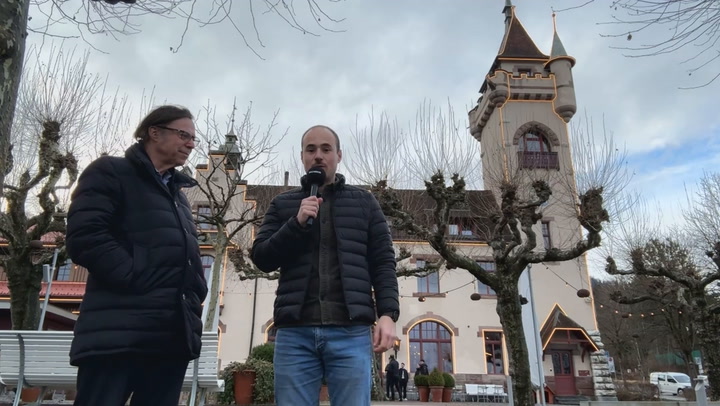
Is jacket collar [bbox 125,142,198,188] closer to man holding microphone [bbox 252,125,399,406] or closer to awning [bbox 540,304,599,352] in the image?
man holding microphone [bbox 252,125,399,406]

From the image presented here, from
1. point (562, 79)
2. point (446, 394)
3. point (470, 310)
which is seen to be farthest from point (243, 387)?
point (562, 79)

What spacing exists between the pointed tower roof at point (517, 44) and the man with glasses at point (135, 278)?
3123 centimetres

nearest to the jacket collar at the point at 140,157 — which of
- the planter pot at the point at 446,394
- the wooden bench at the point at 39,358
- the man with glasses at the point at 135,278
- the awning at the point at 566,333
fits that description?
the man with glasses at the point at 135,278

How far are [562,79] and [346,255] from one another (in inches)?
1182

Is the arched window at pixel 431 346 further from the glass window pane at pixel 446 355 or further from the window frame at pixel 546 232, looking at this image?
the window frame at pixel 546 232

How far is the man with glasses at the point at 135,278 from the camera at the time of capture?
2074 mm

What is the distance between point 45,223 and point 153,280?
38.1ft

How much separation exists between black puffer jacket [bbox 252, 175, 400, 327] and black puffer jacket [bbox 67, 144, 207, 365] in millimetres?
392

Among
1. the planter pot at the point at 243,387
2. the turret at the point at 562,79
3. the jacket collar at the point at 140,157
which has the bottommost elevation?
the planter pot at the point at 243,387

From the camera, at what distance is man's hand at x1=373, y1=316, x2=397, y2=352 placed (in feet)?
7.79

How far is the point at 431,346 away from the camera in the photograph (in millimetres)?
24250

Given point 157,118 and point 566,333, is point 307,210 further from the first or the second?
point 566,333

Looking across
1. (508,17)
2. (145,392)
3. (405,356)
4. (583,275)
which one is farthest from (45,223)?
(508,17)

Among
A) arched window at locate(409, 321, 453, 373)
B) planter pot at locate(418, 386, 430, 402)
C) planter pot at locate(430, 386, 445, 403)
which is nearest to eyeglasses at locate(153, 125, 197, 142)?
planter pot at locate(430, 386, 445, 403)
